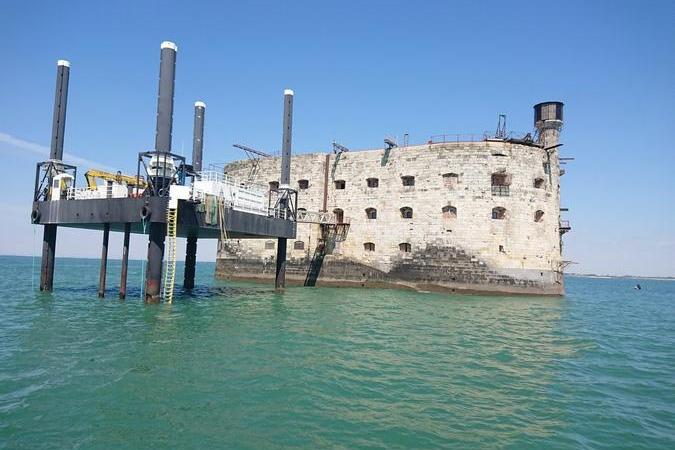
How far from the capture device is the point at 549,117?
3369cm

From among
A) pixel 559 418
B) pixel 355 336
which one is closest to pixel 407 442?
pixel 559 418

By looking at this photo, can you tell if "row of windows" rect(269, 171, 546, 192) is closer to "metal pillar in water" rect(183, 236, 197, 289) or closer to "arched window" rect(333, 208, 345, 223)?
"arched window" rect(333, 208, 345, 223)

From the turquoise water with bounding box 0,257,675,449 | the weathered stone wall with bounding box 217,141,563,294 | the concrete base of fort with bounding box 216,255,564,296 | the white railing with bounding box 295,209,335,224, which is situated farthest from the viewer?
the white railing with bounding box 295,209,335,224

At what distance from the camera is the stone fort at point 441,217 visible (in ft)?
101

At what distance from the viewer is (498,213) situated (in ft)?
103

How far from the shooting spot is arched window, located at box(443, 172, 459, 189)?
1256 inches

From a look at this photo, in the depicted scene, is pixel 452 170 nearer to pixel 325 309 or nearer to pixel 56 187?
pixel 325 309

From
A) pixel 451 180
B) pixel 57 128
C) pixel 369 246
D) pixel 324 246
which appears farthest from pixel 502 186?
pixel 57 128

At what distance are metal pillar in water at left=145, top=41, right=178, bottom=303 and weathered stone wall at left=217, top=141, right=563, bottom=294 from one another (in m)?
17.6

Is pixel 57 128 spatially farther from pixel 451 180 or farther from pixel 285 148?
pixel 451 180

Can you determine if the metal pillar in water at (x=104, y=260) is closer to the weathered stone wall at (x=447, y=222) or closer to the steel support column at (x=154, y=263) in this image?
the steel support column at (x=154, y=263)

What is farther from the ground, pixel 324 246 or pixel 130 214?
pixel 130 214

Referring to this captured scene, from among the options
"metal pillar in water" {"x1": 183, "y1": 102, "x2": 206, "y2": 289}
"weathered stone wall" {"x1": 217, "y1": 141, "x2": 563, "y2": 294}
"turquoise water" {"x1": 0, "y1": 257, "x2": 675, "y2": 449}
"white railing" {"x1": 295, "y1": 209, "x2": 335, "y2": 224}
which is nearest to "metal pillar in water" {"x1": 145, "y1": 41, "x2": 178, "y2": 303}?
"turquoise water" {"x1": 0, "y1": 257, "x2": 675, "y2": 449}

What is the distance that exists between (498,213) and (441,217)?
3918 mm
